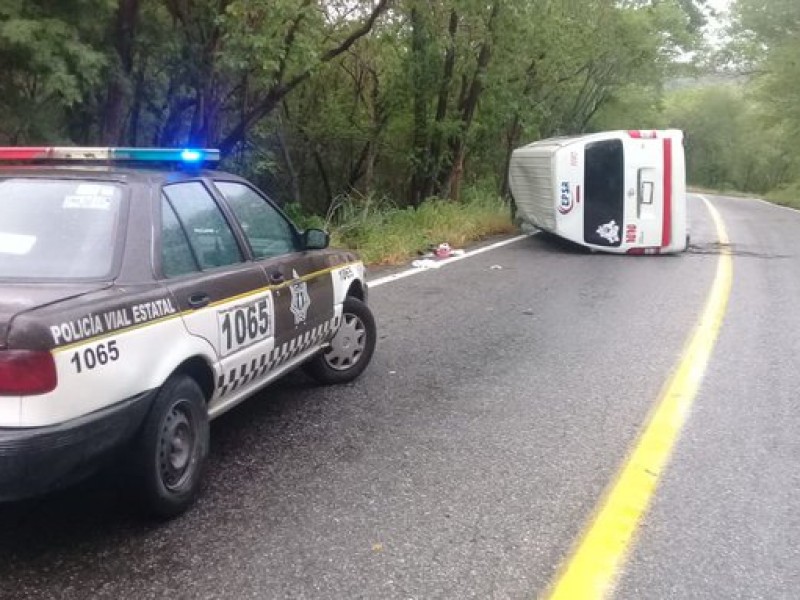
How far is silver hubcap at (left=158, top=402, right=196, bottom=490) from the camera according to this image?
3.59 m

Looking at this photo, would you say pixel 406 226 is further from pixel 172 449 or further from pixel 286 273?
pixel 172 449

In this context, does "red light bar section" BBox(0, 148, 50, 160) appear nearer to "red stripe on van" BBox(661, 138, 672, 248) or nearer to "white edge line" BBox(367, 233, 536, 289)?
"white edge line" BBox(367, 233, 536, 289)

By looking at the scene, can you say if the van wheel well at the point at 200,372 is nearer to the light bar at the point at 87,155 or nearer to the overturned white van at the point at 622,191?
the light bar at the point at 87,155

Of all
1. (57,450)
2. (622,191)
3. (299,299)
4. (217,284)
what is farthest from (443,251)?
(57,450)

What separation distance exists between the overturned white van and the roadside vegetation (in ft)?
7.15

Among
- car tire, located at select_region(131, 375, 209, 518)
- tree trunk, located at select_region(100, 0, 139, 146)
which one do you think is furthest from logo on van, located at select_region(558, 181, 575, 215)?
car tire, located at select_region(131, 375, 209, 518)

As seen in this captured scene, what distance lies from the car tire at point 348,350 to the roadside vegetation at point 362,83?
4.83 meters

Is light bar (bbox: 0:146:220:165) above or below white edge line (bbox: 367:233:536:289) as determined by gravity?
above

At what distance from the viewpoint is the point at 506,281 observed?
11031 millimetres

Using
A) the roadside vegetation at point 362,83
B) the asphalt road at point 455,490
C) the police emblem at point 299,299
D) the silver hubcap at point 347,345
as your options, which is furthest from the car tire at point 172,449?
the roadside vegetation at point 362,83

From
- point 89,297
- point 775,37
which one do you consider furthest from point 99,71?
point 775,37

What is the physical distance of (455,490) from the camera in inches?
159

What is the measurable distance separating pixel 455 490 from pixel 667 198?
11.3m

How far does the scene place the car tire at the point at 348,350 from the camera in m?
→ 5.74
